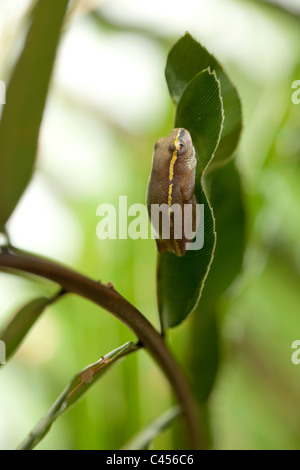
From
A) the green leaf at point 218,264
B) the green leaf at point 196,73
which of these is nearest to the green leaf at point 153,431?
the green leaf at point 218,264

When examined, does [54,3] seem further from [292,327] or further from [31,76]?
[292,327]

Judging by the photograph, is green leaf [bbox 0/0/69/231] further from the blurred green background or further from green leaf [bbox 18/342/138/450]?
green leaf [bbox 18/342/138/450]

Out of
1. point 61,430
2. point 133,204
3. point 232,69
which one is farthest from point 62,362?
point 232,69

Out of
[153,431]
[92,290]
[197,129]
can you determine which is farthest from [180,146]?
[153,431]

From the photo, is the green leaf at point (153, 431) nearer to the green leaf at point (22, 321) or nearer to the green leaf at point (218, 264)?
the green leaf at point (218, 264)

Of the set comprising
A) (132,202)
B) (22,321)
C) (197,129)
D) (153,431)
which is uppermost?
(197,129)

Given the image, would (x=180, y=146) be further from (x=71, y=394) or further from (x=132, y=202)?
(x=132, y=202)
